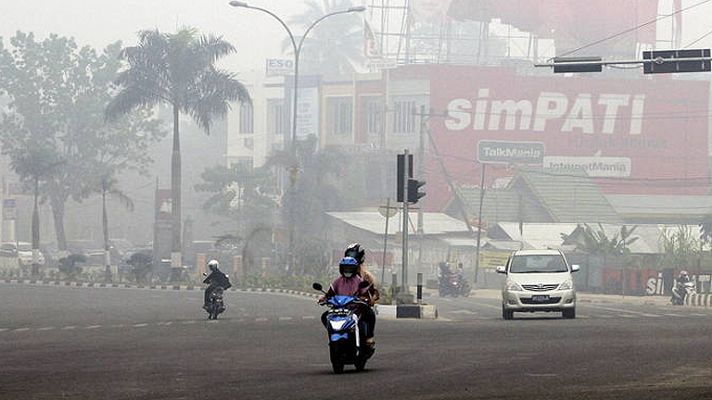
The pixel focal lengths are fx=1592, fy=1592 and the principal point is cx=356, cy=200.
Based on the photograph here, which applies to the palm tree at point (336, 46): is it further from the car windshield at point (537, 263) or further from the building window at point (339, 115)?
the car windshield at point (537, 263)

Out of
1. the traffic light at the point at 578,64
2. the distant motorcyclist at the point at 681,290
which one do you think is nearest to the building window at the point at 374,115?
the distant motorcyclist at the point at 681,290

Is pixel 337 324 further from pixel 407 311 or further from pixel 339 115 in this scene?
pixel 339 115

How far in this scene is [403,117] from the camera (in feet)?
392

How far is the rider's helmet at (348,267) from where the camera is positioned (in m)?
18.6

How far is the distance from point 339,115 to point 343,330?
109819mm

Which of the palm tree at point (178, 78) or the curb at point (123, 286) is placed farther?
the palm tree at point (178, 78)

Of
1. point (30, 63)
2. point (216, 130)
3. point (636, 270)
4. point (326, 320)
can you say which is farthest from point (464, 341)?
point (216, 130)

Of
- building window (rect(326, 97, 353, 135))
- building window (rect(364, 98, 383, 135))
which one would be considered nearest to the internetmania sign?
building window (rect(364, 98, 383, 135))

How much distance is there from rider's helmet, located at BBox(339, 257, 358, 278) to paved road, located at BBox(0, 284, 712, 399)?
1.17 m

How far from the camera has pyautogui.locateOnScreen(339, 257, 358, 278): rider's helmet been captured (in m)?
18.6

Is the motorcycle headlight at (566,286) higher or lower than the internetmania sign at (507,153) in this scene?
lower

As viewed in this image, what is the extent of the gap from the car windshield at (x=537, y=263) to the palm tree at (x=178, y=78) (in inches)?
1814

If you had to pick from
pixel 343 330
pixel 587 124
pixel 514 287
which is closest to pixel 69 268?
pixel 514 287

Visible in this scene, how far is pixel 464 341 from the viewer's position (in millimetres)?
25703
